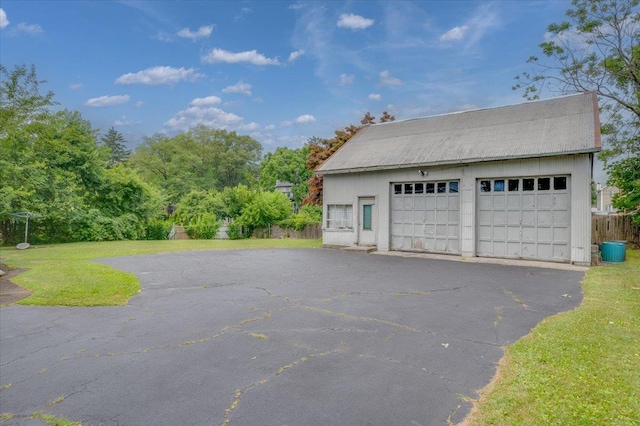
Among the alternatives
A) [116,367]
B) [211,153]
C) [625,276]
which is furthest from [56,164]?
[211,153]

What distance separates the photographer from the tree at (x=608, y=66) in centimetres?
1612

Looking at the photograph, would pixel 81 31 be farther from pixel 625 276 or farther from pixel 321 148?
pixel 625 276

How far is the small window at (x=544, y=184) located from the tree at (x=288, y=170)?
1490 inches

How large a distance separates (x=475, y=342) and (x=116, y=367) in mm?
4115

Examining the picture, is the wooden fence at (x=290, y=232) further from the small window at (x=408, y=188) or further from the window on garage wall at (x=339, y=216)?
the small window at (x=408, y=188)

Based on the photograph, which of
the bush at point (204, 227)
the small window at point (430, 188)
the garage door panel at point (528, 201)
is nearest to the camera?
the garage door panel at point (528, 201)

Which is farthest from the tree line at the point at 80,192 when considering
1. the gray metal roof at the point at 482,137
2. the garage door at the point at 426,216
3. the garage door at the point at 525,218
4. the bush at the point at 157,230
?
the garage door at the point at 525,218

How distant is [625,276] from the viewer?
8.73 metres

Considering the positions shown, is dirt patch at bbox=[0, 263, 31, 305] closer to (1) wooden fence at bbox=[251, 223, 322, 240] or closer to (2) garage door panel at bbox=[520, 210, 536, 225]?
(2) garage door panel at bbox=[520, 210, 536, 225]

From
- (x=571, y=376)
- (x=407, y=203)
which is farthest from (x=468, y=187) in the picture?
(x=571, y=376)

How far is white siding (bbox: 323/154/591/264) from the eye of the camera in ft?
34.3

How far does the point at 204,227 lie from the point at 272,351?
832 inches

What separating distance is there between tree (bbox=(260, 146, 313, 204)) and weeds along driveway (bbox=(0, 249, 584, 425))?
41299mm

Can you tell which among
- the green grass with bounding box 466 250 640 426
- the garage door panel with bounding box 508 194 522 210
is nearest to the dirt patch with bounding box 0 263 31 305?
the green grass with bounding box 466 250 640 426
